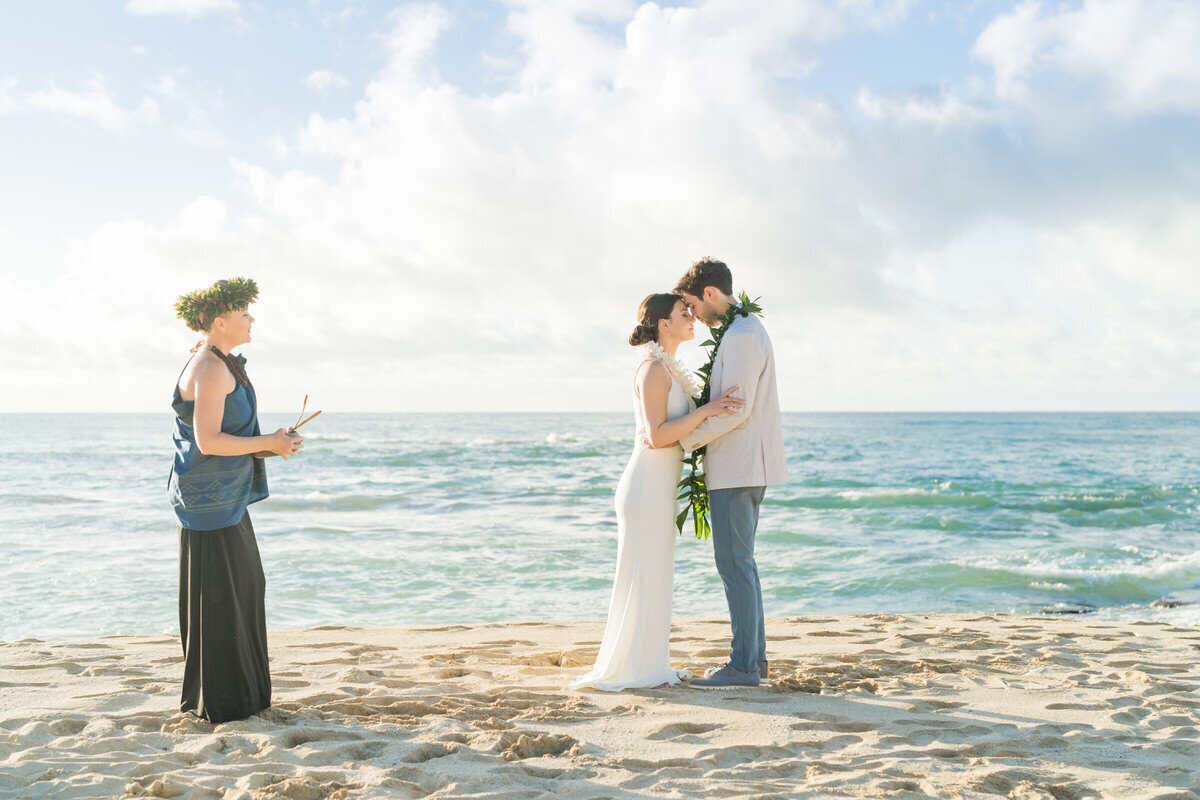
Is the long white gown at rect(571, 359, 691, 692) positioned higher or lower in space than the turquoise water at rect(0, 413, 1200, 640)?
higher

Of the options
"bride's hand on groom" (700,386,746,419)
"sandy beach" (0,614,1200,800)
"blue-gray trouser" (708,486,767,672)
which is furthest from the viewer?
"blue-gray trouser" (708,486,767,672)

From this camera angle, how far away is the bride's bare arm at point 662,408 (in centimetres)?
438

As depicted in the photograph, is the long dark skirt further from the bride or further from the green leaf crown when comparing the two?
the bride

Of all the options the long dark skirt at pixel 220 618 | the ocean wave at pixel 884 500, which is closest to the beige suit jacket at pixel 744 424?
the long dark skirt at pixel 220 618

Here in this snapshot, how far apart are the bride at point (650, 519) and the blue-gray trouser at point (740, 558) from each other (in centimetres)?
28

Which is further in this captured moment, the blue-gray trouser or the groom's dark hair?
the groom's dark hair

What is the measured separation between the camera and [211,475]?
3.81 m

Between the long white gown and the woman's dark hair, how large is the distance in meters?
0.30

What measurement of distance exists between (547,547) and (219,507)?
27.9ft

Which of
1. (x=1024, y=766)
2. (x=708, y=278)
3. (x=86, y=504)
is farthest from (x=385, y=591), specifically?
(x=86, y=504)

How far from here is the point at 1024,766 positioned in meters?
3.45

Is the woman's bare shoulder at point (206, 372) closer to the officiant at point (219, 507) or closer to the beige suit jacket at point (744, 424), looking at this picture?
the officiant at point (219, 507)

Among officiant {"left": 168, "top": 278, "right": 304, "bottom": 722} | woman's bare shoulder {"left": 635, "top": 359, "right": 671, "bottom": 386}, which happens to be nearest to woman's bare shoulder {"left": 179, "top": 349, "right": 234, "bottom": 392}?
officiant {"left": 168, "top": 278, "right": 304, "bottom": 722}

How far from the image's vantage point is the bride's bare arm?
438cm
